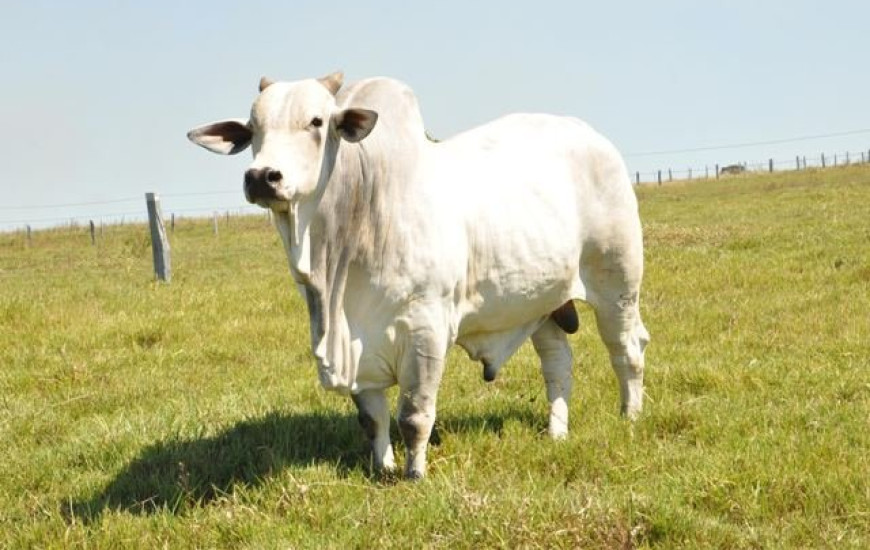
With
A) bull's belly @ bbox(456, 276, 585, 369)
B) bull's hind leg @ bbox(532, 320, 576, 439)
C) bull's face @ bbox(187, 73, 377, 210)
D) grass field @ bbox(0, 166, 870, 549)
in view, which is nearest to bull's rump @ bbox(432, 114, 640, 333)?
bull's belly @ bbox(456, 276, 585, 369)

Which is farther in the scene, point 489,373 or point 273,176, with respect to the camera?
point 489,373

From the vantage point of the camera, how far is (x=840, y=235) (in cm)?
1509

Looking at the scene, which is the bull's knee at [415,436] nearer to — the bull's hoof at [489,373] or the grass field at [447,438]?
the grass field at [447,438]

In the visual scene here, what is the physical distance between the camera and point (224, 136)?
4359mm

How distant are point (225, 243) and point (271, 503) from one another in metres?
21.4

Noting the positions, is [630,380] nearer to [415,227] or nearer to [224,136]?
[415,227]

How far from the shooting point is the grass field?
415 cm

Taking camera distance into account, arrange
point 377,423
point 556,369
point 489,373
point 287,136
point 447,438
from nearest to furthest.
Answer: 1. point 287,136
2. point 377,423
3. point 489,373
4. point 447,438
5. point 556,369

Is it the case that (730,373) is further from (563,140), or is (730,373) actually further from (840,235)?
(840,235)

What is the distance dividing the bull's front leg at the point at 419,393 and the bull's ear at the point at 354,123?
996mm

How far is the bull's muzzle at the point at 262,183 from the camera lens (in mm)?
3879

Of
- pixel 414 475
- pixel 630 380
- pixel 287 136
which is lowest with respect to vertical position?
pixel 414 475

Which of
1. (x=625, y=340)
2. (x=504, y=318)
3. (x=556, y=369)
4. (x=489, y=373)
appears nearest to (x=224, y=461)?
(x=489, y=373)

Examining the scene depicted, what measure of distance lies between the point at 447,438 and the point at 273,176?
2155mm
